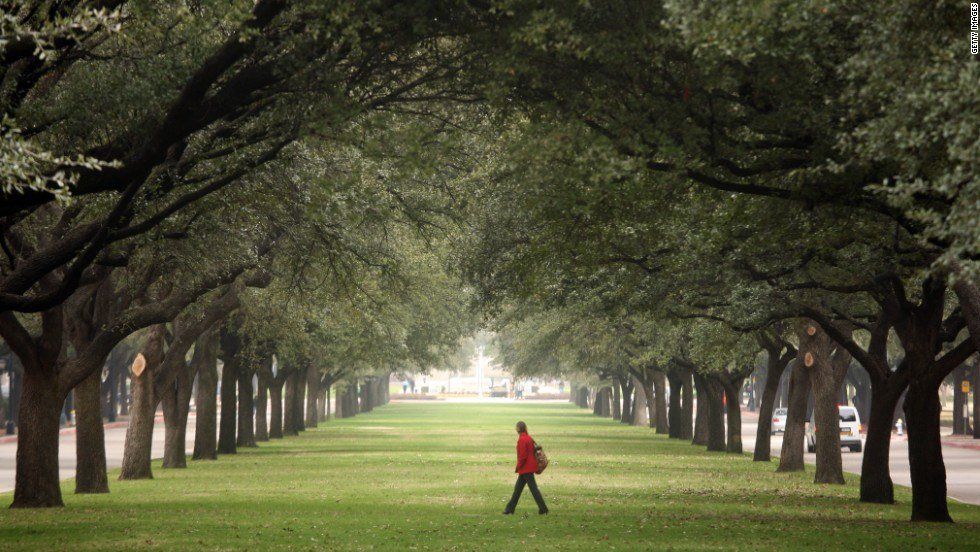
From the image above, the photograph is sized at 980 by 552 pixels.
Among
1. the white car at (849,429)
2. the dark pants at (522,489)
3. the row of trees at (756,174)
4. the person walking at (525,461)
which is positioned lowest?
the white car at (849,429)

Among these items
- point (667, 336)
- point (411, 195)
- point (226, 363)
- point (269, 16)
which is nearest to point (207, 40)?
point (269, 16)

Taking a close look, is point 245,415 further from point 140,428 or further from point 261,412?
point 140,428

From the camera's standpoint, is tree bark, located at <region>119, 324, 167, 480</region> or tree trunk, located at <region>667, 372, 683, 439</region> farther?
tree trunk, located at <region>667, 372, 683, 439</region>

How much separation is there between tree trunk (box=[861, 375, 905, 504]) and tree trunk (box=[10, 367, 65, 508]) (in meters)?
14.0

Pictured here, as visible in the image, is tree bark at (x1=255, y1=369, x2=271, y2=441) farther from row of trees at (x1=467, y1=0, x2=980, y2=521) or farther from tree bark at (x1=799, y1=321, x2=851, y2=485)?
row of trees at (x1=467, y1=0, x2=980, y2=521)

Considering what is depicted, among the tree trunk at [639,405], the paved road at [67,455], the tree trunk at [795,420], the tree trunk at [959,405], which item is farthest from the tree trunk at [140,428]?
the tree trunk at [639,405]

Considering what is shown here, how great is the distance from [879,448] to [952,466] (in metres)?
16.8

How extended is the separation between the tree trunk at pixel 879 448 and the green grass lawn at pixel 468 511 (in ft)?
1.58

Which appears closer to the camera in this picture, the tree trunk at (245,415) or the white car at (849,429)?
the tree trunk at (245,415)

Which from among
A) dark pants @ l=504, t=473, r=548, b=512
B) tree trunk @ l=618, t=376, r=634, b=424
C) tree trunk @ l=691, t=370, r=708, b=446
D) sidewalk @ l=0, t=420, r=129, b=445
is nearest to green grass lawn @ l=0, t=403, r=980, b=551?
dark pants @ l=504, t=473, r=548, b=512

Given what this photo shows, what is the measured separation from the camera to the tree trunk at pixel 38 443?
73.9ft

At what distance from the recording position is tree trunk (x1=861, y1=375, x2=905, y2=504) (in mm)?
23375

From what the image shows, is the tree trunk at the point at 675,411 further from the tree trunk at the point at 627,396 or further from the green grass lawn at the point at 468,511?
the tree trunk at the point at 627,396

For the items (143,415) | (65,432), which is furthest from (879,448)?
(65,432)
